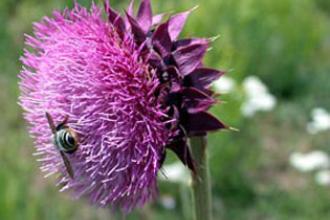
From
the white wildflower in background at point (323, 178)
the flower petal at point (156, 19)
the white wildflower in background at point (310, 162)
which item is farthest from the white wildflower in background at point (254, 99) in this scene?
the flower petal at point (156, 19)

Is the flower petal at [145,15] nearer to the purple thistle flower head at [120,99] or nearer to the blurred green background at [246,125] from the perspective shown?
the purple thistle flower head at [120,99]

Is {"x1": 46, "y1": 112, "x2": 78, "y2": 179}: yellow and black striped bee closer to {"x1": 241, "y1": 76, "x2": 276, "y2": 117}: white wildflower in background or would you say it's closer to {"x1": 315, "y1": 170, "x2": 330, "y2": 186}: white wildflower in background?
{"x1": 315, "y1": 170, "x2": 330, "y2": 186}: white wildflower in background

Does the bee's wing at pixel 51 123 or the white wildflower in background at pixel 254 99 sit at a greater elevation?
the white wildflower in background at pixel 254 99

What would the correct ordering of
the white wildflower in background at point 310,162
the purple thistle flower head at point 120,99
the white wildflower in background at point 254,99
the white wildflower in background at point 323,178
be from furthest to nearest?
1. the white wildflower in background at point 254,99
2. the white wildflower in background at point 310,162
3. the white wildflower in background at point 323,178
4. the purple thistle flower head at point 120,99

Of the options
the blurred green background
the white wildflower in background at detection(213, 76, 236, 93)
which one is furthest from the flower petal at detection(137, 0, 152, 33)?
the white wildflower in background at detection(213, 76, 236, 93)

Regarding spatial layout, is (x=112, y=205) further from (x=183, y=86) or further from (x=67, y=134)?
(x=183, y=86)

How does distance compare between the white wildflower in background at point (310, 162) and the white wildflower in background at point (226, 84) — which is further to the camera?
the white wildflower in background at point (310, 162)
